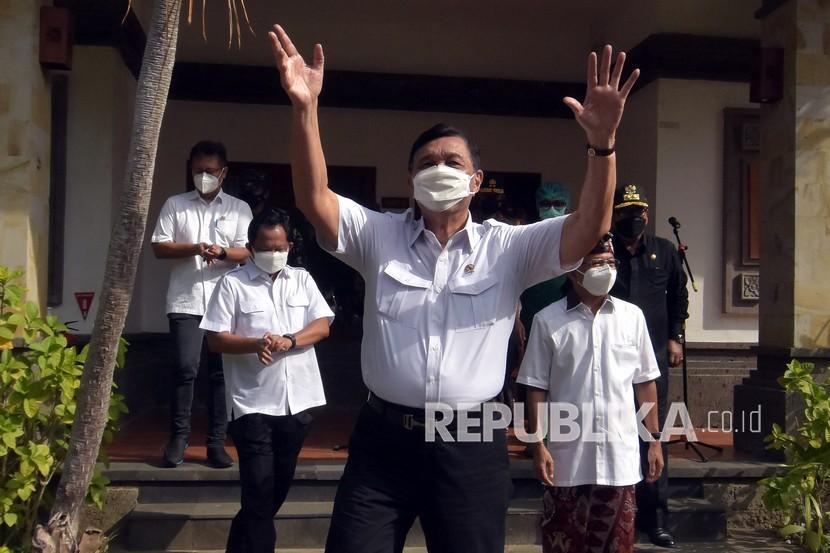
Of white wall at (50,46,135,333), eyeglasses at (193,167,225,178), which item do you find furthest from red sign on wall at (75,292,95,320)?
eyeglasses at (193,167,225,178)

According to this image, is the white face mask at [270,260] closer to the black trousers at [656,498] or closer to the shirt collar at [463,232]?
the shirt collar at [463,232]

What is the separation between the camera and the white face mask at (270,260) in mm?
4605

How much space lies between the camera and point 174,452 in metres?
5.65

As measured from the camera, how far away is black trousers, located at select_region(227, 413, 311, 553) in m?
4.38

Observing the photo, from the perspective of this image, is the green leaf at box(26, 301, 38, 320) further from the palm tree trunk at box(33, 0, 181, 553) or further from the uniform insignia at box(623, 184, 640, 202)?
the uniform insignia at box(623, 184, 640, 202)

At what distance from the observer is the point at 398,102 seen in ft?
29.3

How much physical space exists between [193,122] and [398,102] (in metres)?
1.95

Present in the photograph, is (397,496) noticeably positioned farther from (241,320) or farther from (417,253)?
(241,320)

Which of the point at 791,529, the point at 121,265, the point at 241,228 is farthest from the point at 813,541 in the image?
the point at 121,265

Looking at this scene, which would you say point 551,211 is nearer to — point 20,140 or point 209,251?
point 209,251

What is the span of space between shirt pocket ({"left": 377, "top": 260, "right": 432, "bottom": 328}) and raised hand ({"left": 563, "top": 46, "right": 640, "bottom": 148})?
27.6 inches

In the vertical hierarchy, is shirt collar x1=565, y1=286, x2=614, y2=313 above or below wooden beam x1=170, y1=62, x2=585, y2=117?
below

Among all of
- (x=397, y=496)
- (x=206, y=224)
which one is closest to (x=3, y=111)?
(x=206, y=224)

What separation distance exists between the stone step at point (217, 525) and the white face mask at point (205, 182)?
74.5 inches
